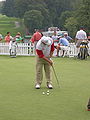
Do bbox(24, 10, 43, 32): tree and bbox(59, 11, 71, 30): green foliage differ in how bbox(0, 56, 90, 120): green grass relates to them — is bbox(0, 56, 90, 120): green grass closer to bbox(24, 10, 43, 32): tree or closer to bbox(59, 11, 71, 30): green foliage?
bbox(24, 10, 43, 32): tree

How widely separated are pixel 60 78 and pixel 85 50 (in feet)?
25.0

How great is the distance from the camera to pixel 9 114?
27.1 ft

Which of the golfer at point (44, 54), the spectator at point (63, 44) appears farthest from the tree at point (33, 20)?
the golfer at point (44, 54)

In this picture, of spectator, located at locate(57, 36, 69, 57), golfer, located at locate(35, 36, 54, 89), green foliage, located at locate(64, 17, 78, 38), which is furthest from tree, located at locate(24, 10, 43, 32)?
golfer, located at locate(35, 36, 54, 89)

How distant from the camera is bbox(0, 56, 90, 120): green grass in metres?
8.24

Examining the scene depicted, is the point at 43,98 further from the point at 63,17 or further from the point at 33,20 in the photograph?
the point at 63,17

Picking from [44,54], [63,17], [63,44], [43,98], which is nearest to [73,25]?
[63,17]

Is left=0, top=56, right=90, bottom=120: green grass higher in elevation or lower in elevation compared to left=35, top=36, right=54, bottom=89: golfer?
lower

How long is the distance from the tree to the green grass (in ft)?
234

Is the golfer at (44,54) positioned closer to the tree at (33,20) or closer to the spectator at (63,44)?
the spectator at (63,44)

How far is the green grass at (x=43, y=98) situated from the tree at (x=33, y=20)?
234ft

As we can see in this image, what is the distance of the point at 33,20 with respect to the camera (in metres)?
88.4

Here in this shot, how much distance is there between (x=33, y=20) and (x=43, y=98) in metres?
79.1

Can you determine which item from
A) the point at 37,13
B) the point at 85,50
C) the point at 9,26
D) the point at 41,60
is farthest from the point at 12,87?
the point at 9,26
